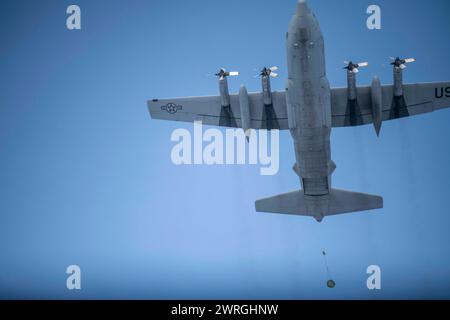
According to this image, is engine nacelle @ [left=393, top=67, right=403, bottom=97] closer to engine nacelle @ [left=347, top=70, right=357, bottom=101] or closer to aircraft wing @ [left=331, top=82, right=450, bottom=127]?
aircraft wing @ [left=331, top=82, right=450, bottom=127]

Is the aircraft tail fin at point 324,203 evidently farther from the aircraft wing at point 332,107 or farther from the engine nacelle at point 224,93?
the engine nacelle at point 224,93

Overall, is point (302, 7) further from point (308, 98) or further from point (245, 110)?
point (245, 110)

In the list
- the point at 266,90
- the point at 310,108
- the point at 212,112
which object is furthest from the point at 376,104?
the point at 212,112

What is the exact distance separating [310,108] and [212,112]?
18.8 feet

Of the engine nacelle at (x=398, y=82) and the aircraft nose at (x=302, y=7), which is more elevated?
the aircraft nose at (x=302, y=7)

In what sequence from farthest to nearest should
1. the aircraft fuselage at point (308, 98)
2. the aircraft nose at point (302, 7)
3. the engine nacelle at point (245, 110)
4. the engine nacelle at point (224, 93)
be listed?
1. the engine nacelle at point (224, 93)
2. the engine nacelle at point (245, 110)
3. the aircraft fuselage at point (308, 98)
4. the aircraft nose at point (302, 7)

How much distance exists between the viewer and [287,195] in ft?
99.5

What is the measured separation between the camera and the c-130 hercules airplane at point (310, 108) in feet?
80.7

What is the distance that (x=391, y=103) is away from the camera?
28.4m

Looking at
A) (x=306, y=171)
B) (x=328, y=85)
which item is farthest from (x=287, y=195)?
(x=328, y=85)

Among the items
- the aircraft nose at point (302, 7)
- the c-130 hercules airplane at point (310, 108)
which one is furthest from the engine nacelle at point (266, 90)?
the aircraft nose at point (302, 7)
